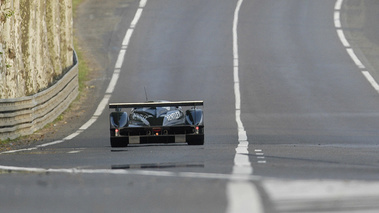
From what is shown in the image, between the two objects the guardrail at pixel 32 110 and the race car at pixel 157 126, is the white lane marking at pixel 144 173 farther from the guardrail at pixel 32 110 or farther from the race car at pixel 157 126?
Result: the guardrail at pixel 32 110

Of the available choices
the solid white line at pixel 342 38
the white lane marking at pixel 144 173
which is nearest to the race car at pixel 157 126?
the white lane marking at pixel 144 173

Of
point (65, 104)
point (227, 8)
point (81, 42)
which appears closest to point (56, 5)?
point (65, 104)

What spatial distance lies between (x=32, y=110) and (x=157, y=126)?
7122 mm

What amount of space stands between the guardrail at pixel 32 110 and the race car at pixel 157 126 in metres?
4.79

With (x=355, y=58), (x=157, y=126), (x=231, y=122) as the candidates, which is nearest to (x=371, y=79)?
(x=355, y=58)

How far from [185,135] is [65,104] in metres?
13.2

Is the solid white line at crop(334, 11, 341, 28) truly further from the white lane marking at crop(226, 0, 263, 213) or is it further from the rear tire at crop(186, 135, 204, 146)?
the white lane marking at crop(226, 0, 263, 213)

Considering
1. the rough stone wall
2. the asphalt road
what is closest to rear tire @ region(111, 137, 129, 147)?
the asphalt road

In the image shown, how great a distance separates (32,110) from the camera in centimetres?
2534

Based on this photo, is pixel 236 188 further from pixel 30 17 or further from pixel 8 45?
pixel 30 17

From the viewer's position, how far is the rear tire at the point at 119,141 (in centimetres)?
1919

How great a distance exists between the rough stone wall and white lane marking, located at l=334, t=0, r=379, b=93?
38.3ft

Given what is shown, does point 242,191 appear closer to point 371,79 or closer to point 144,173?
point 144,173

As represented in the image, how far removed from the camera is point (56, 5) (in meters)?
36.0
